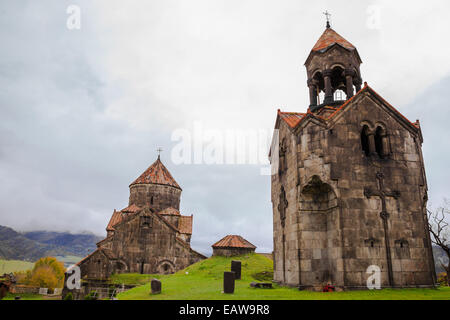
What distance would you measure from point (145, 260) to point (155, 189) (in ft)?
27.6

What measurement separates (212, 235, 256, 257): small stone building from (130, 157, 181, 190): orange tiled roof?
1190 centimetres

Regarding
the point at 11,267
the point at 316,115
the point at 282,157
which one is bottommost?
A: the point at 11,267

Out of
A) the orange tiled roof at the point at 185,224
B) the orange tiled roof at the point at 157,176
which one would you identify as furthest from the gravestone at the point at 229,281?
the orange tiled roof at the point at 157,176

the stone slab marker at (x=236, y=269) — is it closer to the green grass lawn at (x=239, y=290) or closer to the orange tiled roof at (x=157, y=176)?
the green grass lawn at (x=239, y=290)

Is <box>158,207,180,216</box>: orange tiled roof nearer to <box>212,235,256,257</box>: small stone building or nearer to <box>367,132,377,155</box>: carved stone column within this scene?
<box>212,235,256,257</box>: small stone building

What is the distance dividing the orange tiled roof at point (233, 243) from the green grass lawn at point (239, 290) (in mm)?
1065

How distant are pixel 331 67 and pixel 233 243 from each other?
15.3 m

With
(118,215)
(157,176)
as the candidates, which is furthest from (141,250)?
(118,215)

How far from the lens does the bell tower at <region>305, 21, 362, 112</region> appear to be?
15.3 meters

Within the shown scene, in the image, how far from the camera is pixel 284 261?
44.8ft

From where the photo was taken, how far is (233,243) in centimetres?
2388

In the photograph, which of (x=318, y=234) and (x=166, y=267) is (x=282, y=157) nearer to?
(x=318, y=234)

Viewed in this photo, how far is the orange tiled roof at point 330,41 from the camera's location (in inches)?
618

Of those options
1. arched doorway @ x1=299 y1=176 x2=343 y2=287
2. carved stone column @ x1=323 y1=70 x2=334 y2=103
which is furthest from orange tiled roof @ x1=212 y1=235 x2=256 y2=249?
carved stone column @ x1=323 y1=70 x2=334 y2=103
